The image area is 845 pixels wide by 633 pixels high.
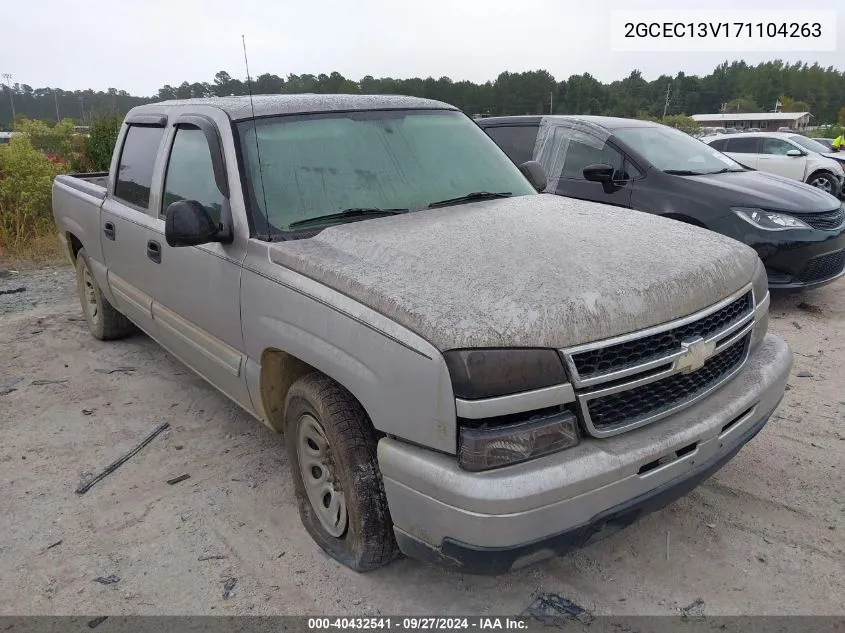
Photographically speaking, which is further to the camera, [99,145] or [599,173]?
[99,145]

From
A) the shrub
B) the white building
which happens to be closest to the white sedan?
the shrub

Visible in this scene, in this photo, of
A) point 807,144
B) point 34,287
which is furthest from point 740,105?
point 34,287

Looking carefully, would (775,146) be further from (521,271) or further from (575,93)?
(575,93)

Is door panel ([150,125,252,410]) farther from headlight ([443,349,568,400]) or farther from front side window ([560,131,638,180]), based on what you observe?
front side window ([560,131,638,180])

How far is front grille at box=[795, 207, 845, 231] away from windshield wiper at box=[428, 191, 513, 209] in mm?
3736

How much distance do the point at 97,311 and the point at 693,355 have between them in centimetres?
488

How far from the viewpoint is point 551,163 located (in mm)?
6895

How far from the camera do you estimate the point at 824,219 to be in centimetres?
583

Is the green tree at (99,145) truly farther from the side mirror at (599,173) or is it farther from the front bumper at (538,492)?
the front bumper at (538,492)

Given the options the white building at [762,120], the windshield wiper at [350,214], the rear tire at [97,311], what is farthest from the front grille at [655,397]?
the white building at [762,120]

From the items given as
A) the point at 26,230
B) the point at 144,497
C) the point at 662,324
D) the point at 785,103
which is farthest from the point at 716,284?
the point at 785,103

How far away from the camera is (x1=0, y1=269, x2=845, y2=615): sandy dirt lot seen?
2490mm

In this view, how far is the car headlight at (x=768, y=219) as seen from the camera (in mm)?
5652

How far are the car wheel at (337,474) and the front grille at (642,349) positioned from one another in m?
0.85
